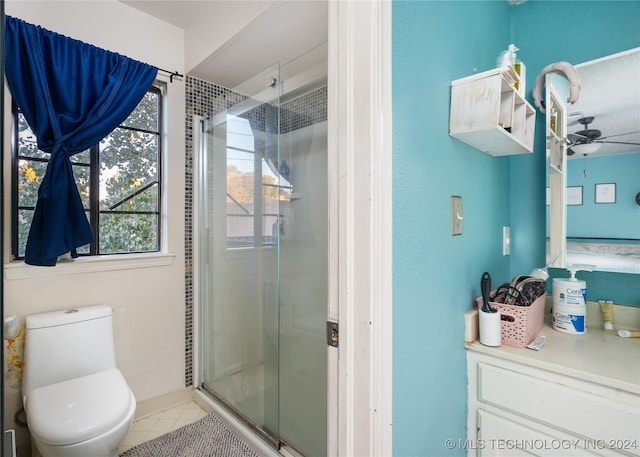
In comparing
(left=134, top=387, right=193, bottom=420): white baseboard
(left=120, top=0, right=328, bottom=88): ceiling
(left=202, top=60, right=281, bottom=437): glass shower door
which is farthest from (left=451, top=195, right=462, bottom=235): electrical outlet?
(left=134, top=387, right=193, bottom=420): white baseboard

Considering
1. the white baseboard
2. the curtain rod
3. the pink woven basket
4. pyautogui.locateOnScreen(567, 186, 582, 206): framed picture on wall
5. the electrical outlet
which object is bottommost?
the white baseboard

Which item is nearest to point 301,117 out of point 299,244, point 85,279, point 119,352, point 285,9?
point 285,9

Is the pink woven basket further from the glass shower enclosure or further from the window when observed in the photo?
the window

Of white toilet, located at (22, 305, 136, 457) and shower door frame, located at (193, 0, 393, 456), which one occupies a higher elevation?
shower door frame, located at (193, 0, 393, 456)

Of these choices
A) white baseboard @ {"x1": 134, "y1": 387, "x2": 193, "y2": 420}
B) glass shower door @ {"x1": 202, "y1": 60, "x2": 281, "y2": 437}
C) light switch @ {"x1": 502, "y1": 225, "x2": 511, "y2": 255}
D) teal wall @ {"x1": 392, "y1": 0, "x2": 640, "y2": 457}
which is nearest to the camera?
teal wall @ {"x1": 392, "y1": 0, "x2": 640, "y2": 457}

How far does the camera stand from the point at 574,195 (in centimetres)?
143

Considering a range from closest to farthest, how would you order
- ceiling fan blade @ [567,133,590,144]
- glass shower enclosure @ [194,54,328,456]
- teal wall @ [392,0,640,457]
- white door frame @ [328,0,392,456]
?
white door frame @ [328,0,392,456] < teal wall @ [392,0,640,457] < ceiling fan blade @ [567,133,590,144] < glass shower enclosure @ [194,54,328,456]

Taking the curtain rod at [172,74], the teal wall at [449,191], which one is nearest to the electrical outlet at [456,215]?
the teal wall at [449,191]

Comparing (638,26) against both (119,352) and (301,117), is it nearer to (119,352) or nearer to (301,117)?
(301,117)

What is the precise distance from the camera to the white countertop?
38.8 inches

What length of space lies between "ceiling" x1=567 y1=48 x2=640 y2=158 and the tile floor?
2417 millimetres

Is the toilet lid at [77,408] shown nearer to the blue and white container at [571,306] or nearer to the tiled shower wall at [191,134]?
the tiled shower wall at [191,134]

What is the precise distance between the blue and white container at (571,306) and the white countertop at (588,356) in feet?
0.10

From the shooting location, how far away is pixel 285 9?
158cm
